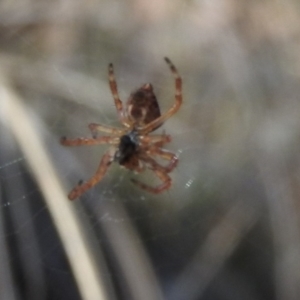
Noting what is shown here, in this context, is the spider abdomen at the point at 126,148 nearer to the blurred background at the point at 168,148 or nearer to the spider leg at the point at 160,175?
the spider leg at the point at 160,175

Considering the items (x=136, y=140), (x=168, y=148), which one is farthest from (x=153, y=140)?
(x=168, y=148)

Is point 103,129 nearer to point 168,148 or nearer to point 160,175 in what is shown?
point 160,175

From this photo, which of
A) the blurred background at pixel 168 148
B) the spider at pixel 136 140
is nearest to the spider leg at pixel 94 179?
the spider at pixel 136 140

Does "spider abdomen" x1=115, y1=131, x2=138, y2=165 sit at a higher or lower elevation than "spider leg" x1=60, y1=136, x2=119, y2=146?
lower

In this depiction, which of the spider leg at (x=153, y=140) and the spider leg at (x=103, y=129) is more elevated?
the spider leg at (x=103, y=129)

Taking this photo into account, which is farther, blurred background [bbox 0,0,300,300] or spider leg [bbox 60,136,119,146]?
blurred background [bbox 0,0,300,300]

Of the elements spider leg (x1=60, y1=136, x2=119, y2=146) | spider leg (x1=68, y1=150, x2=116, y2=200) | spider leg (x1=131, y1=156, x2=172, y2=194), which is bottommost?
spider leg (x1=131, y1=156, x2=172, y2=194)

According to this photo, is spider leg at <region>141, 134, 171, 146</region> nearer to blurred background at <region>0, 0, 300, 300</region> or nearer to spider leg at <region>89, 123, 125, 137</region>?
spider leg at <region>89, 123, 125, 137</region>

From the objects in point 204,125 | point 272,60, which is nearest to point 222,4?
point 272,60

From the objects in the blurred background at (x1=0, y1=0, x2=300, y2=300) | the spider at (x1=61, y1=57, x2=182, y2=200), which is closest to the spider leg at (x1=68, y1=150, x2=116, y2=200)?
the spider at (x1=61, y1=57, x2=182, y2=200)
